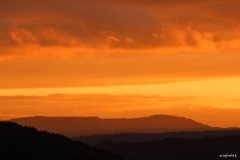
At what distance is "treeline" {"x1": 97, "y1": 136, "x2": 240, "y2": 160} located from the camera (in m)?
71.9

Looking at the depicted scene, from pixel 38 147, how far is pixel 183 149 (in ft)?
114

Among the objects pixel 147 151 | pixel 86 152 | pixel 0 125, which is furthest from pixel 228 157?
pixel 0 125

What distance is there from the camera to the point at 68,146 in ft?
160

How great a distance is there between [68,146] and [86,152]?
1.39 m

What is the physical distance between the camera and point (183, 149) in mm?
77812

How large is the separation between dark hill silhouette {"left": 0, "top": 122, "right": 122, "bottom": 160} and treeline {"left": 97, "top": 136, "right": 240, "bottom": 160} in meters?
22.3

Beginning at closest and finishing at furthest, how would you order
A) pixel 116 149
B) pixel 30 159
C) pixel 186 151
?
pixel 30 159, pixel 186 151, pixel 116 149

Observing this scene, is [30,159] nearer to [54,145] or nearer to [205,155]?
[54,145]

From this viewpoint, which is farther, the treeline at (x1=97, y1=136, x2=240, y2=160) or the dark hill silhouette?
the treeline at (x1=97, y1=136, x2=240, y2=160)

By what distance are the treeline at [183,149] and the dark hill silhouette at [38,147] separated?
22.3 meters

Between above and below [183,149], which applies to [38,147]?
below

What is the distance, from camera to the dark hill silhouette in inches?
1725

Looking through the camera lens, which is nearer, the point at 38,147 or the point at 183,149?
the point at 38,147

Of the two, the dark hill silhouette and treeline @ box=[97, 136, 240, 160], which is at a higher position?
treeline @ box=[97, 136, 240, 160]
